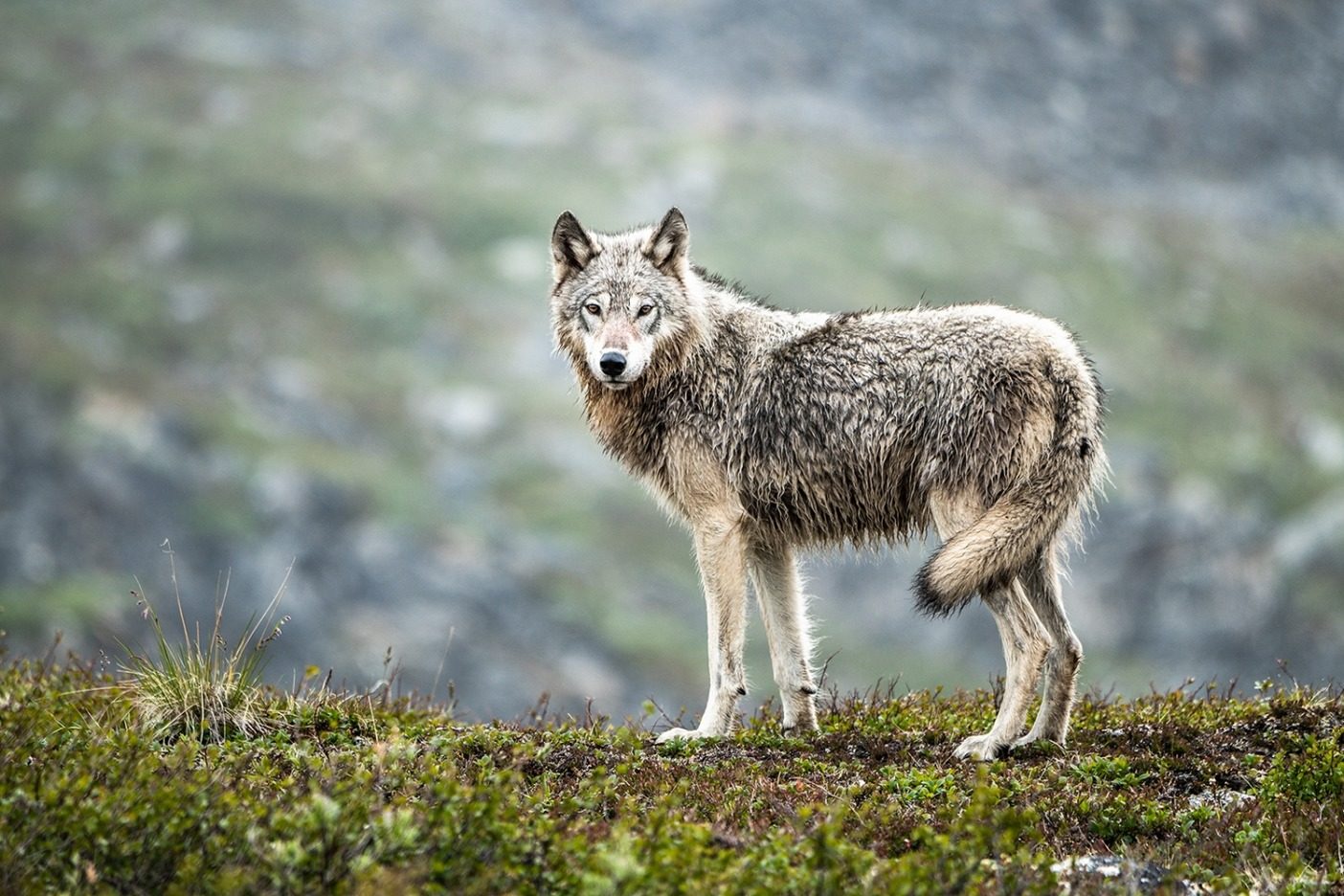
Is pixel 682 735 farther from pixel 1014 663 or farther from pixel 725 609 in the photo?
pixel 1014 663

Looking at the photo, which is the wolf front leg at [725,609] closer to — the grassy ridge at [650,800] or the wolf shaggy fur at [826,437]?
the wolf shaggy fur at [826,437]

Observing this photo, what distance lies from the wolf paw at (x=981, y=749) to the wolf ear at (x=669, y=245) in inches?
164

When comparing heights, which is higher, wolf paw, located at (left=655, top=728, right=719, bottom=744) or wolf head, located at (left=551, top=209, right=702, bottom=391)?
wolf head, located at (left=551, top=209, right=702, bottom=391)

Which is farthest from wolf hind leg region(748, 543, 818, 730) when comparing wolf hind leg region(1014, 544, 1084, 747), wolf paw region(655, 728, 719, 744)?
wolf hind leg region(1014, 544, 1084, 747)

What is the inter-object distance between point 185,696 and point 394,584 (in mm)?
59914

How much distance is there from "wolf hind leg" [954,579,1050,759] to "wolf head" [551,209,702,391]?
3061 mm

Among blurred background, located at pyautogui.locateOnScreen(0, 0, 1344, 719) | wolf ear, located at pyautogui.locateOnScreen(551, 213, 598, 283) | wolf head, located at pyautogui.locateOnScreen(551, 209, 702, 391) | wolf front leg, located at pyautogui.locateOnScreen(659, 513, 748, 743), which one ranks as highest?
blurred background, located at pyautogui.locateOnScreen(0, 0, 1344, 719)

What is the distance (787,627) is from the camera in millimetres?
10523

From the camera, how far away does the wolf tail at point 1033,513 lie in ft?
29.7

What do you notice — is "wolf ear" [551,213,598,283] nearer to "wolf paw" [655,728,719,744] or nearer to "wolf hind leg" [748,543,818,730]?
"wolf hind leg" [748,543,818,730]

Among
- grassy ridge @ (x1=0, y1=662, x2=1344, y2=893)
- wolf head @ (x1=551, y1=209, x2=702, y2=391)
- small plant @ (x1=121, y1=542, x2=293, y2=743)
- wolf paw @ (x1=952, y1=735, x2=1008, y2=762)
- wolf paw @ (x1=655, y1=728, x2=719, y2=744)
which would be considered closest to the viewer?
grassy ridge @ (x1=0, y1=662, x2=1344, y2=893)

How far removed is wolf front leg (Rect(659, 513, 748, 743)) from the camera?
395 inches

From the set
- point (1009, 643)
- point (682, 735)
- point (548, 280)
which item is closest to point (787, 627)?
point (682, 735)

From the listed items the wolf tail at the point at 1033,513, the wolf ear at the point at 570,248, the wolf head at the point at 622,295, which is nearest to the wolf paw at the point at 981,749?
the wolf tail at the point at 1033,513
